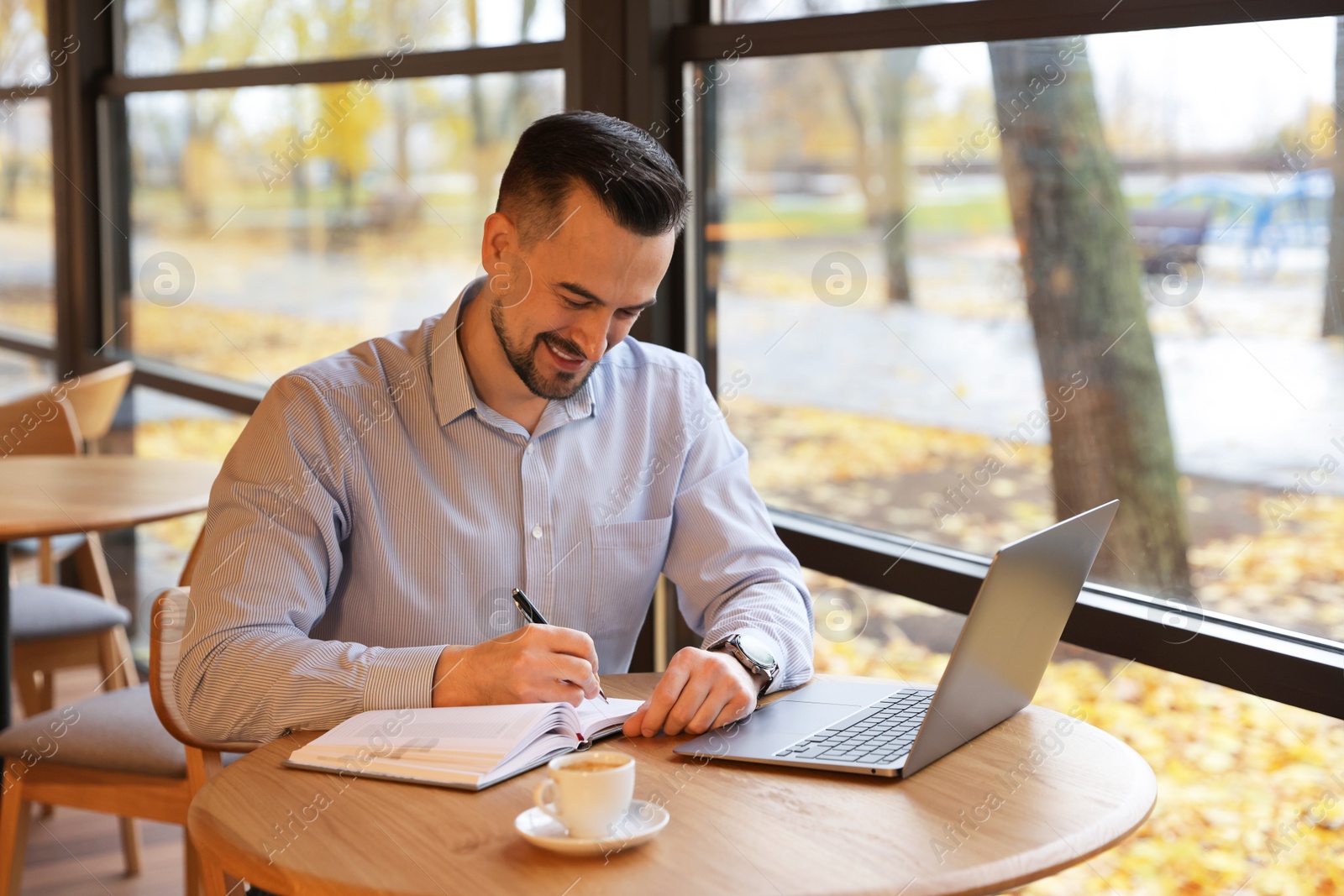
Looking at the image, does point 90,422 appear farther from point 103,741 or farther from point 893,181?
point 893,181

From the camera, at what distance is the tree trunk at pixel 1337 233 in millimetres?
1587

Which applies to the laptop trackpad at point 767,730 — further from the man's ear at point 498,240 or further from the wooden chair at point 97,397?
the wooden chair at point 97,397

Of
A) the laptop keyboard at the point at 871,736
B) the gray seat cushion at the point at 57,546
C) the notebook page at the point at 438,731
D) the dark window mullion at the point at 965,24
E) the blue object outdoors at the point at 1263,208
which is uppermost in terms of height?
the dark window mullion at the point at 965,24

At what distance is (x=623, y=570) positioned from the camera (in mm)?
1784

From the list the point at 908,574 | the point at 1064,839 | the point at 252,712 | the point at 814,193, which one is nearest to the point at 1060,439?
the point at 908,574

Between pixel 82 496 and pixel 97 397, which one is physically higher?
pixel 97 397

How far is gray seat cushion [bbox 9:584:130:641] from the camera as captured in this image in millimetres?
2832

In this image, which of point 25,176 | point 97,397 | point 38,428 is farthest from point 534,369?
point 25,176

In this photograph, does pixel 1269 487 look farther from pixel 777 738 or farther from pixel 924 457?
pixel 777 738

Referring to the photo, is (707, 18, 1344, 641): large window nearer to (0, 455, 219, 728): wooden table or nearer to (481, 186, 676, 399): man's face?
(481, 186, 676, 399): man's face

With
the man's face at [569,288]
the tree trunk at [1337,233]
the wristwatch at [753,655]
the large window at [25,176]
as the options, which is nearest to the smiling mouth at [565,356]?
the man's face at [569,288]

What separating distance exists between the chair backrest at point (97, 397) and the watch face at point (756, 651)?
8.33 feet

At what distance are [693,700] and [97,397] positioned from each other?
2743mm

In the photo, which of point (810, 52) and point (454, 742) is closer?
point (454, 742)
